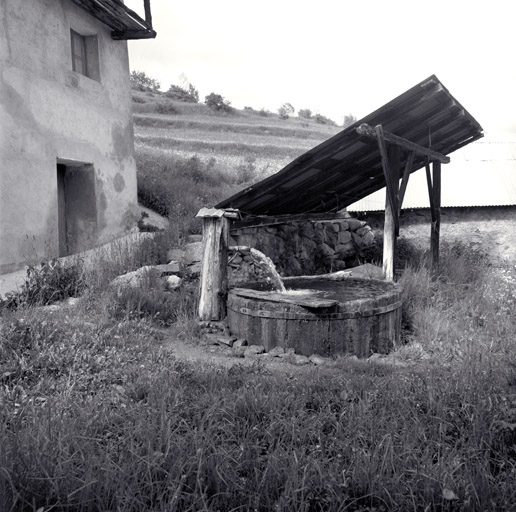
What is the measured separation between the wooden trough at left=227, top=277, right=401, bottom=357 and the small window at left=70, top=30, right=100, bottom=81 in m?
6.61

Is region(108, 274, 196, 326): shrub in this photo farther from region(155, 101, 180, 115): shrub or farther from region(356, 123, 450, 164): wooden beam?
region(155, 101, 180, 115): shrub

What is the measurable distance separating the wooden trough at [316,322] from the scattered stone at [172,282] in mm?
1353

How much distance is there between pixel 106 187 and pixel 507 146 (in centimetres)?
1154

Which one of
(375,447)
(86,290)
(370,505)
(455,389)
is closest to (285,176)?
(86,290)

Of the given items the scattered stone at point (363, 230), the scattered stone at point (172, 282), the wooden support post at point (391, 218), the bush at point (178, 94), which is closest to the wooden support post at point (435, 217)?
the wooden support post at point (391, 218)

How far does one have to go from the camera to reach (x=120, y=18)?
10453mm

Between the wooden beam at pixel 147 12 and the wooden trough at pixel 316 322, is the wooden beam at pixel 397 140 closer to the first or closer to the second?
the wooden trough at pixel 316 322

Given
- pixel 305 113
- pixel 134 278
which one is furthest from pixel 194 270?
pixel 305 113

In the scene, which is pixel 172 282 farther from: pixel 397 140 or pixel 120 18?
pixel 120 18

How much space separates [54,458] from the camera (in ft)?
9.01

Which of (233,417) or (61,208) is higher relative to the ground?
(61,208)

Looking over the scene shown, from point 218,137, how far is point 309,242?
18700 mm

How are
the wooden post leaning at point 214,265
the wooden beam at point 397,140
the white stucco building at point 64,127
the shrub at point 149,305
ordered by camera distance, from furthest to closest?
the white stucco building at point 64,127 → the wooden beam at point 397,140 → the wooden post leaning at point 214,265 → the shrub at point 149,305

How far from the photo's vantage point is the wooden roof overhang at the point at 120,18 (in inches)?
388
